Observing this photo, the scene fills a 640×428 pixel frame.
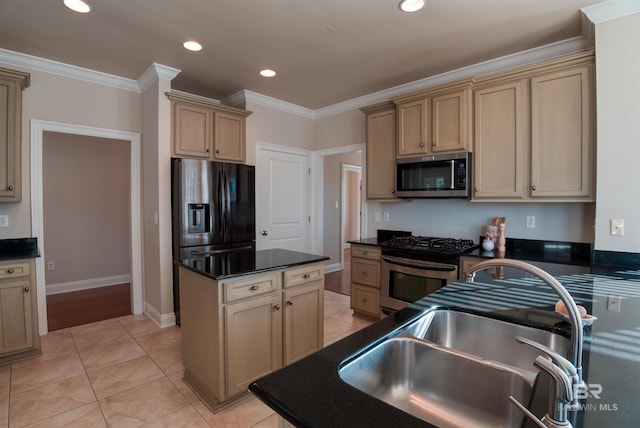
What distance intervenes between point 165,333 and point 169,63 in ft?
8.77

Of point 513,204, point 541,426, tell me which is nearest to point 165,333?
point 541,426

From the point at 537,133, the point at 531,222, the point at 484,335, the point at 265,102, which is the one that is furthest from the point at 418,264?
the point at 265,102

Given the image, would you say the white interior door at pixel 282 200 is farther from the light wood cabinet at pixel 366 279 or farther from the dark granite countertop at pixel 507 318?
the dark granite countertop at pixel 507 318

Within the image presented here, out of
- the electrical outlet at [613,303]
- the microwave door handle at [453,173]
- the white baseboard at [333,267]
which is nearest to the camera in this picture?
the electrical outlet at [613,303]

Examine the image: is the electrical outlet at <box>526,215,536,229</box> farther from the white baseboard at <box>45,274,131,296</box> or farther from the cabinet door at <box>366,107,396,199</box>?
the white baseboard at <box>45,274,131,296</box>

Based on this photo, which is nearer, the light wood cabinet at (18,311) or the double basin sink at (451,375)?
the double basin sink at (451,375)

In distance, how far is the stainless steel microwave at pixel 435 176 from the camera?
300cm

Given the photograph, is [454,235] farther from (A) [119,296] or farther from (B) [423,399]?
(A) [119,296]

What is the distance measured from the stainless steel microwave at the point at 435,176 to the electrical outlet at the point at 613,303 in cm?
164

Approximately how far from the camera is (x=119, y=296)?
4.35m

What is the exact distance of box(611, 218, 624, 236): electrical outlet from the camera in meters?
2.21

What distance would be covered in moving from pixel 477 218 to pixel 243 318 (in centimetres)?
254

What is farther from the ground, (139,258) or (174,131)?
(174,131)

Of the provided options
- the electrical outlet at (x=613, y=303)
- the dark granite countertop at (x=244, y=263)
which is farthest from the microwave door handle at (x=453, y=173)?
the electrical outlet at (x=613, y=303)
